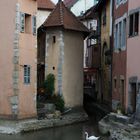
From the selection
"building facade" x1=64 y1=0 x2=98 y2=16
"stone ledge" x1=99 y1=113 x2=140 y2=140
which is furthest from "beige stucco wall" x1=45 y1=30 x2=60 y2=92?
"building facade" x1=64 y1=0 x2=98 y2=16

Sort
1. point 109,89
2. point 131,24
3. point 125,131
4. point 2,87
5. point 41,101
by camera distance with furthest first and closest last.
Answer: point 109,89, point 41,101, point 2,87, point 131,24, point 125,131

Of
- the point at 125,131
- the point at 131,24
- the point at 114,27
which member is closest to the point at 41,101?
the point at 114,27

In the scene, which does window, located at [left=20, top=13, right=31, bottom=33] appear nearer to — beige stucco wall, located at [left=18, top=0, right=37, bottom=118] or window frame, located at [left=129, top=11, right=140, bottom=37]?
beige stucco wall, located at [left=18, top=0, right=37, bottom=118]

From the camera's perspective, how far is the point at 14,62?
92.0ft

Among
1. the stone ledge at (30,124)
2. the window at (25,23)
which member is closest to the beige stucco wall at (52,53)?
the stone ledge at (30,124)

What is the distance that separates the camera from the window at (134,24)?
2552 centimetres

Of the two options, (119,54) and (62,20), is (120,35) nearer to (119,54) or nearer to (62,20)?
(119,54)

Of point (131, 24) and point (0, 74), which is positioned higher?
point (131, 24)

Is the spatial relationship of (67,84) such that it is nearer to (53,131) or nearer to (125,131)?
(53,131)

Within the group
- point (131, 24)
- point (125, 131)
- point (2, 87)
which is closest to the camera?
point (125, 131)

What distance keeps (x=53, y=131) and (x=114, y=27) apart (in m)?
8.62

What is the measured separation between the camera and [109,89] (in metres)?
35.3

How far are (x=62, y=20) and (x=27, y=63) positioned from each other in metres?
6.06

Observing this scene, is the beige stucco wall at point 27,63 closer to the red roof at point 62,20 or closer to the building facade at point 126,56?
the red roof at point 62,20
